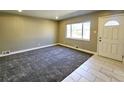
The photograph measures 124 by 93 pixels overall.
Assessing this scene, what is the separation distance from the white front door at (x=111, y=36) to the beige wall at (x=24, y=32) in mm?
4037

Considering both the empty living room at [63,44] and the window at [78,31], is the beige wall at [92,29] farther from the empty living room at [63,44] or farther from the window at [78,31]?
the window at [78,31]

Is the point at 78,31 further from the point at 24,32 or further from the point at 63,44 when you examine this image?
the point at 24,32

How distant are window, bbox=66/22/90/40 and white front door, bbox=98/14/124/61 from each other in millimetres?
1143

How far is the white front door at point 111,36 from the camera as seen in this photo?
12.7 feet

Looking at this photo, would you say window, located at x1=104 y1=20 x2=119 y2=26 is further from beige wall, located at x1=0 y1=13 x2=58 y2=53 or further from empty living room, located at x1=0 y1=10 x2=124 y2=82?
beige wall, located at x1=0 y1=13 x2=58 y2=53

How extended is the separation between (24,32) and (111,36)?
475cm

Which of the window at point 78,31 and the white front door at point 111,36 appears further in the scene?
the window at point 78,31

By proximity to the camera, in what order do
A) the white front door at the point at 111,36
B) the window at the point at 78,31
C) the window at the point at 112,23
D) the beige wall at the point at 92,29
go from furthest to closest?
the window at the point at 78,31, the beige wall at the point at 92,29, the window at the point at 112,23, the white front door at the point at 111,36

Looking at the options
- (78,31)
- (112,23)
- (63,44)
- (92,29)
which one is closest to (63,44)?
(63,44)

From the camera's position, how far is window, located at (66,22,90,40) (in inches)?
226

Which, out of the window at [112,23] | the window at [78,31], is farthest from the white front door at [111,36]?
the window at [78,31]

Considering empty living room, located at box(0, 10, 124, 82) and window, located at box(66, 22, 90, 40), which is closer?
empty living room, located at box(0, 10, 124, 82)

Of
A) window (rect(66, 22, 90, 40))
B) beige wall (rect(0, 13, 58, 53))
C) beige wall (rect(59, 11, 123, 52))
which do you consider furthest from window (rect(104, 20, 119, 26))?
beige wall (rect(0, 13, 58, 53))
